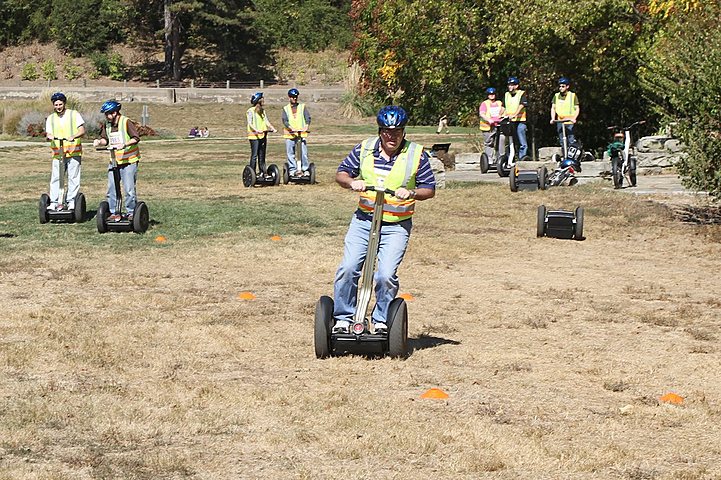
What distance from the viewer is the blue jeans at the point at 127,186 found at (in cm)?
1612

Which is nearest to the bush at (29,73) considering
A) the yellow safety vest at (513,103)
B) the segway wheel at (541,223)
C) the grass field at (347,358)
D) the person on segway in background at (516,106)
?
the person on segway in background at (516,106)

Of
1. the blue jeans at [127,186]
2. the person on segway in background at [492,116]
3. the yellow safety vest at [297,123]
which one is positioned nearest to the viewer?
the blue jeans at [127,186]

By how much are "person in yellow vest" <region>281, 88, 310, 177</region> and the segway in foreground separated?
49.1 feet

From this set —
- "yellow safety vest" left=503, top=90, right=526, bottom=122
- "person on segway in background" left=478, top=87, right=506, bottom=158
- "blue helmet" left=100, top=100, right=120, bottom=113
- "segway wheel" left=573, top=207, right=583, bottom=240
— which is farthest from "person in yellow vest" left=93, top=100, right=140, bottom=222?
"person on segway in background" left=478, top=87, right=506, bottom=158

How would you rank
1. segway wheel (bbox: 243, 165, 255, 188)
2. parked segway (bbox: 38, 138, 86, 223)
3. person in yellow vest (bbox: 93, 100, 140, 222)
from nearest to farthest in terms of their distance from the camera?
person in yellow vest (bbox: 93, 100, 140, 222), parked segway (bbox: 38, 138, 86, 223), segway wheel (bbox: 243, 165, 255, 188)

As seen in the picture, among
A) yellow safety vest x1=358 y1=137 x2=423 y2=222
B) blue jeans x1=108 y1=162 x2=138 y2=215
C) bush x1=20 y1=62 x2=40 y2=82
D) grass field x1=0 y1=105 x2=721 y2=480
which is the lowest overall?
Answer: grass field x1=0 y1=105 x2=721 y2=480

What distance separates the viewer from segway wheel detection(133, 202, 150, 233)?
16.2 m

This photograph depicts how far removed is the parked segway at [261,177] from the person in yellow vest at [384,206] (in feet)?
47.6

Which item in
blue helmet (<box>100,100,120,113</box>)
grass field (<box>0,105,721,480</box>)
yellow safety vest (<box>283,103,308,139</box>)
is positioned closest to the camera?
grass field (<box>0,105,721,480</box>)

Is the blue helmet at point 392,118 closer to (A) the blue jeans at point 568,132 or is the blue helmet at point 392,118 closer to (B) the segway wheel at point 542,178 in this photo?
(B) the segway wheel at point 542,178

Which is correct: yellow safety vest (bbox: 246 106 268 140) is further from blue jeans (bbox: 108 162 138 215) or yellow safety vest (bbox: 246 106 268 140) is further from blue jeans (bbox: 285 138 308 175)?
blue jeans (bbox: 108 162 138 215)

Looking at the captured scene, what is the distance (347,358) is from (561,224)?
809 cm

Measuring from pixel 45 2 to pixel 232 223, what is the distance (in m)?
72.6

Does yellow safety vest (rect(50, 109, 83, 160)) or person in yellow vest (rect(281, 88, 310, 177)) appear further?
person in yellow vest (rect(281, 88, 310, 177))
